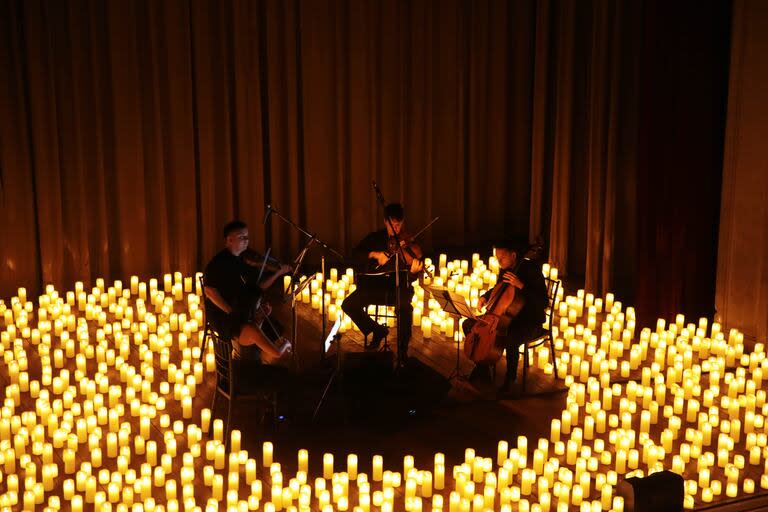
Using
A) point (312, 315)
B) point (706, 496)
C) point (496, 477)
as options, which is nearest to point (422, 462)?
point (496, 477)

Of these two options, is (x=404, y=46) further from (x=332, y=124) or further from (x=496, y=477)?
(x=496, y=477)

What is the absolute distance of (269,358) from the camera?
7.68 meters

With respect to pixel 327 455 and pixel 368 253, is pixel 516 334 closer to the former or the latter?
pixel 368 253

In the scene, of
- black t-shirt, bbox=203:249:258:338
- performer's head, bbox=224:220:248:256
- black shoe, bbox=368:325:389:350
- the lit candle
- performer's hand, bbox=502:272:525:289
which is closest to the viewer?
the lit candle

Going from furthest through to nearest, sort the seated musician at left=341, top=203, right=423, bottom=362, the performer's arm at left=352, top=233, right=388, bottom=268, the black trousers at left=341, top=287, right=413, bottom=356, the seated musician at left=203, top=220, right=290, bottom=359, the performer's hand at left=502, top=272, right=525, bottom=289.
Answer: the black trousers at left=341, top=287, right=413, bottom=356, the performer's arm at left=352, top=233, right=388, bottom=268, the seated musician at left=341, top=203, right=423, bottom=362, the performer's hand at left=502, top=272, right=525, bottom=289, the seated musician at left=203, top=220, right=290, bottom=359

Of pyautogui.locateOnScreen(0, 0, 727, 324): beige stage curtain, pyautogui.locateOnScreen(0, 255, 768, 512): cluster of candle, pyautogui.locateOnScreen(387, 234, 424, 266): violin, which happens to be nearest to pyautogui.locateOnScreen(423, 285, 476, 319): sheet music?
pyautogui.locateOnScreen(387, 234, 424, 266): violin

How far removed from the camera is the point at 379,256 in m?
7.25

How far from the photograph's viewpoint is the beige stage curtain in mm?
9000

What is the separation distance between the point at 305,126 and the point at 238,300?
4.10 meters

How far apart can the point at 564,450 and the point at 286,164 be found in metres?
4.91

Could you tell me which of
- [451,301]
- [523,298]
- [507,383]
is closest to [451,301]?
[451,301]

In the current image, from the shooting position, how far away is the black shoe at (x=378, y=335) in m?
7.51

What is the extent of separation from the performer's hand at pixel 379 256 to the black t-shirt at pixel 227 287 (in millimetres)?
1005

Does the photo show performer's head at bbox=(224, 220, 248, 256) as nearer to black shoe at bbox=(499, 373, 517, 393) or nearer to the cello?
the cello
